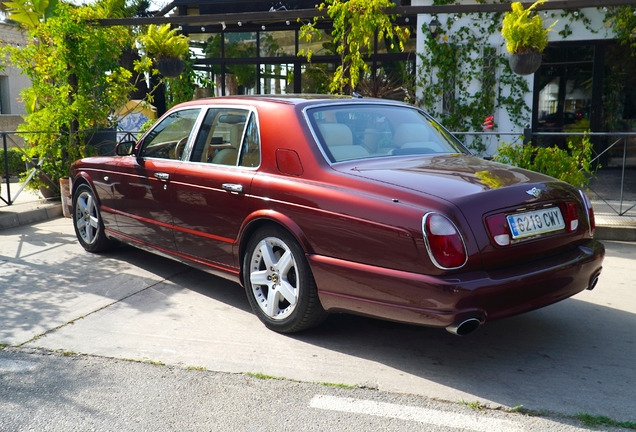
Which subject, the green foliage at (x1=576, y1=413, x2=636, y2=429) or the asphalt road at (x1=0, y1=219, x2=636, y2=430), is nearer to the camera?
the green foliage at (x1=576, y1=413, x2=636, y2=429)

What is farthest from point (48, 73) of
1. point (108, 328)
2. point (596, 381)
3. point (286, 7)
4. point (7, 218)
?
point (596, 381)

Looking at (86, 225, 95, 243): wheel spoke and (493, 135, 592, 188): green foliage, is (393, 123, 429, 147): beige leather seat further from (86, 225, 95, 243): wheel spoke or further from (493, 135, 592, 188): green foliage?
(86, 225, 95, 243): wheel spoke

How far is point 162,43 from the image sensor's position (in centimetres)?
1116

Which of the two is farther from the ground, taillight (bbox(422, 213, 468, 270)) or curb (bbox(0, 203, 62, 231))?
taillight (bbox(422, 213, 468, 270))

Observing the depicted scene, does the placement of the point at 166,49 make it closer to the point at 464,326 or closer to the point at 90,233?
the point at 90,233

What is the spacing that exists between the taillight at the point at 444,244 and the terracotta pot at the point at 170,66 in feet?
29.4

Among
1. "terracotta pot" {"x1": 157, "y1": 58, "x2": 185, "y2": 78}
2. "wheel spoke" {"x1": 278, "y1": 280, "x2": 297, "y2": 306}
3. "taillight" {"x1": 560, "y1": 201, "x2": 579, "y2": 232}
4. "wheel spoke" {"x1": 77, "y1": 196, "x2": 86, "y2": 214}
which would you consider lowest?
"wheel spoke" {"x1": 278, "y1": 280, "x2": 297, "y2": 306}

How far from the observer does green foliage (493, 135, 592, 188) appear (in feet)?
25.4

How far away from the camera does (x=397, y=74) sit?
14656 mm

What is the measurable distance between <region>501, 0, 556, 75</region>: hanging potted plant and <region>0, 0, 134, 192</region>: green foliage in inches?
248

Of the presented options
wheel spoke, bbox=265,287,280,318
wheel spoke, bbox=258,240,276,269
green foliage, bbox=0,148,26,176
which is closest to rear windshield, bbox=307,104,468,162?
wheel spoke, bbox=258,240,276,269

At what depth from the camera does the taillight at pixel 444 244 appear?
3.45m

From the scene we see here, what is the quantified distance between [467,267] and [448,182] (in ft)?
1.89

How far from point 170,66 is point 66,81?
2.17 m
